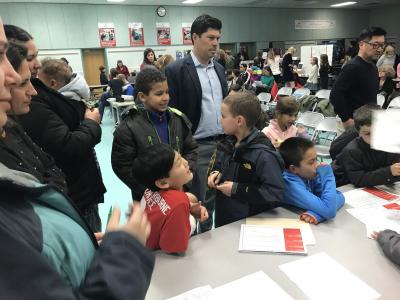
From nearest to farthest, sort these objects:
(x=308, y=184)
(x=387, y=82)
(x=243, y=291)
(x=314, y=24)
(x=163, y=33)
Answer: (x=243, y=291) < (x=308, y=184) < (x=387, y=82) < (x=163, y=33) < (x=314, y=24)

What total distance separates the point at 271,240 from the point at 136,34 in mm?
11798

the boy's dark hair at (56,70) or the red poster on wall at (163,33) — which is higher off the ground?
the red poster on wall at (163,33)

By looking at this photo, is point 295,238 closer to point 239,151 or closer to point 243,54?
point 239,151

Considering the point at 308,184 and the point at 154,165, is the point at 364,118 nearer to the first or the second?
the point at 308,184

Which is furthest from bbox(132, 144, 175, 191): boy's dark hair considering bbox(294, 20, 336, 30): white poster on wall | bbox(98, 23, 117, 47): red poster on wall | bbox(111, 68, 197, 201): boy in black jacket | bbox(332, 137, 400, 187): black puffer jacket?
bbox(294, 20, 336, 30): white poster on wall

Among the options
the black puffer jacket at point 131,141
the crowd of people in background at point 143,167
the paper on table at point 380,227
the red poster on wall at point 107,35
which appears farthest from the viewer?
the red poster on wall at point 107,35

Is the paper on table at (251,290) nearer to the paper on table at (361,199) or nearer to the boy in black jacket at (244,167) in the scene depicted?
the boy in black jacket at (244,167)

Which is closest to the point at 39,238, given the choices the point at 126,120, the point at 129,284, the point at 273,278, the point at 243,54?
the point at 129,284

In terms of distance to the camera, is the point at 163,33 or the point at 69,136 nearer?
the point at 69,136

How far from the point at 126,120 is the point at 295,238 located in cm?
115

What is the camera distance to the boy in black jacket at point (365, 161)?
1908 mm

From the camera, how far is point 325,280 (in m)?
1.17

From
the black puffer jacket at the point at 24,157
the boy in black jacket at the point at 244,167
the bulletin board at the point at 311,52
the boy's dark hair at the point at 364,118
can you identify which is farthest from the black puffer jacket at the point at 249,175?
the bulletin board at the point at 311,52

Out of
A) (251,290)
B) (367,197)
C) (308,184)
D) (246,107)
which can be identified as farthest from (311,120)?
(251,290)
